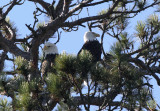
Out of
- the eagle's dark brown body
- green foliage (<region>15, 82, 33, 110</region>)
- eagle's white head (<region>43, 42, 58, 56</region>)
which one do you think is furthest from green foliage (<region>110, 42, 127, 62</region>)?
eagle's white head (<region>43, 42, 58, 56</region>)

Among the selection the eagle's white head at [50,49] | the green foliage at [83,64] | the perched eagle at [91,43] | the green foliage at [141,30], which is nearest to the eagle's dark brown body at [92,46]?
the perched eagle at [91,43]

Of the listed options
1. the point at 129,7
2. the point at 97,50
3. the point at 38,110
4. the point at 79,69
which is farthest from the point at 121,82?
the point at 97,50

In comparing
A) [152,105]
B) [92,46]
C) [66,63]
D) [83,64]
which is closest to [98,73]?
[83,64]

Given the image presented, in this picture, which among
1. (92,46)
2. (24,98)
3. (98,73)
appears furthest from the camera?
(92,46)

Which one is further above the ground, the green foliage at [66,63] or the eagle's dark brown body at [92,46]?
the eagle's dark brown body at [92,46]

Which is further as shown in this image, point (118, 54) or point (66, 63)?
point (118, 54)

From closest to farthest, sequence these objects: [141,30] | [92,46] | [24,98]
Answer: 1. [24,98]
2. [141,30]
3. [92,46]

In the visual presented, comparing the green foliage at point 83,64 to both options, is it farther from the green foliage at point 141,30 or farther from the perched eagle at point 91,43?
the perched eagle at point 91,43

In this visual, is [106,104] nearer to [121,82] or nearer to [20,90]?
[121,82]

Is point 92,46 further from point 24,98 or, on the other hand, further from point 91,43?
point 24,98

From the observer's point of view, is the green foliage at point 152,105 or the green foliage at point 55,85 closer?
the green foliage at point 55,85

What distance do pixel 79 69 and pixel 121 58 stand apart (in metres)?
0.26

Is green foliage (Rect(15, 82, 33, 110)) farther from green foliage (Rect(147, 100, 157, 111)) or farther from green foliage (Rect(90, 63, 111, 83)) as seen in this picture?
green foliage (Rect(147, 100, 157, 111))

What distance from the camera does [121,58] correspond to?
2.29 metres
